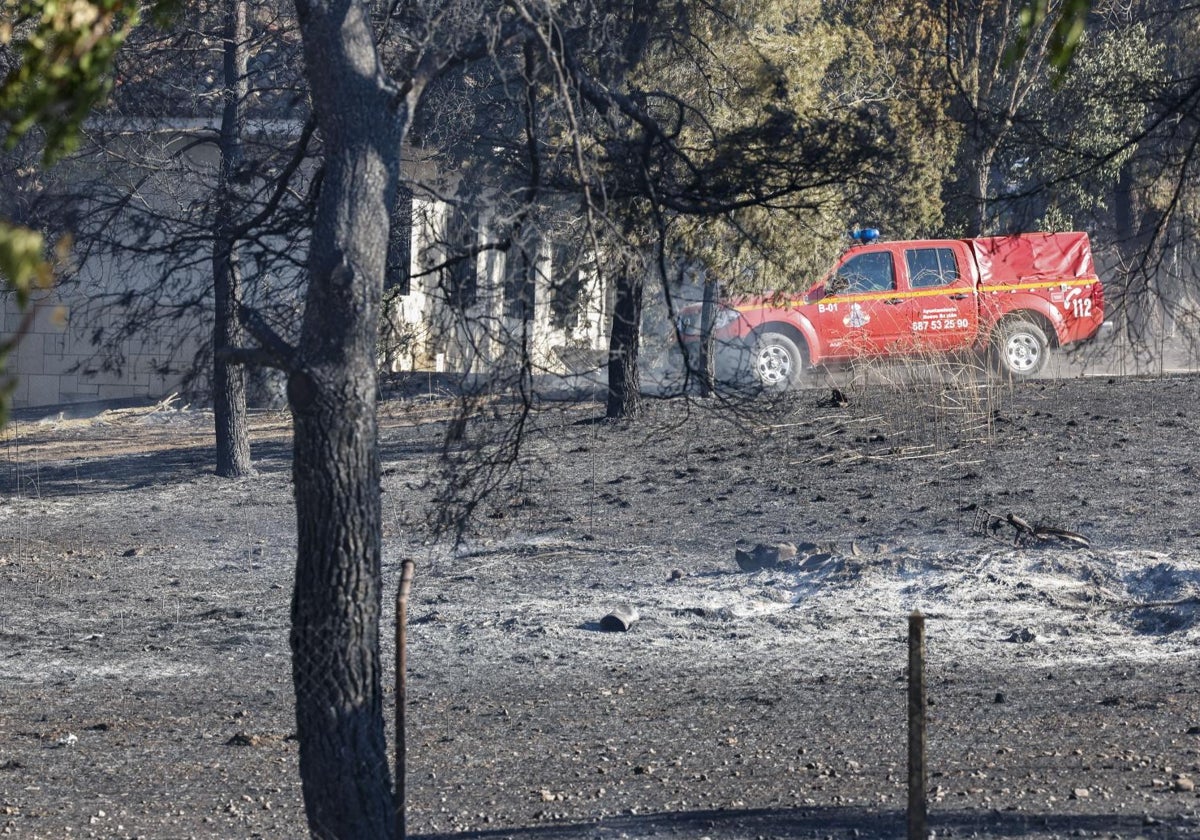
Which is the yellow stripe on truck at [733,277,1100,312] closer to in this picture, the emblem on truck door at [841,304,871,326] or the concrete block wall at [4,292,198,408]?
the emblem on truck door at [841,304,871,326]

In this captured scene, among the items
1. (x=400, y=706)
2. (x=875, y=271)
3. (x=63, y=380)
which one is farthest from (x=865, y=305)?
(x=63, y=380)

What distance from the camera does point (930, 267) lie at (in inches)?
707

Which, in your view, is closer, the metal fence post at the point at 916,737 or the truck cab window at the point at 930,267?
the metal fence post at the point at 916,737

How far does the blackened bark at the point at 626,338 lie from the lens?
23.0 ft

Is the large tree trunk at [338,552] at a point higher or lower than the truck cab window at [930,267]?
lower

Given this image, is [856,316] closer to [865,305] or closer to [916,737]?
[865,305]

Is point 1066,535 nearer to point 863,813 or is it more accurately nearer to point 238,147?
point 863,813

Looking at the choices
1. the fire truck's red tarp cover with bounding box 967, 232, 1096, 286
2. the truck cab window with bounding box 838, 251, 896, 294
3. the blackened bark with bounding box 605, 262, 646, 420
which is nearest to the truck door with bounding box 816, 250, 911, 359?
the truck cab window with bounding box 838, 251, 896, 294

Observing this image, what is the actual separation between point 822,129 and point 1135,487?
6.89 metres

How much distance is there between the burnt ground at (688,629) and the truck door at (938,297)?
136 centimetres

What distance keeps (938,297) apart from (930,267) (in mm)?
418

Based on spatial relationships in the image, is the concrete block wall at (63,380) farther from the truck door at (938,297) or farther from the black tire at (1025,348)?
the black tire at (1025,348)

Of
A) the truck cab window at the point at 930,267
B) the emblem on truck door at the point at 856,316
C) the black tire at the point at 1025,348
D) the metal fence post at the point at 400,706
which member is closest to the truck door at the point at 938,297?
the truck cab window at the point at 930,267

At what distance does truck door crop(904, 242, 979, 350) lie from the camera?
58.2 feet
